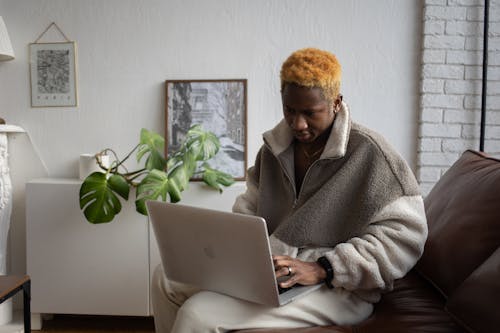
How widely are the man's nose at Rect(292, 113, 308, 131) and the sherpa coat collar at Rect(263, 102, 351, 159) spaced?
0.32 feet

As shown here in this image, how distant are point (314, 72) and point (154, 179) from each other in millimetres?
1144

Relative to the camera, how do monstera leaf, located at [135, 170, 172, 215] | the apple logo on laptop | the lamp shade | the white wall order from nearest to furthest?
the apple logo on laptop, monstera leaf, located at [135, 170, 172, 215], the lamp shade, the white wall

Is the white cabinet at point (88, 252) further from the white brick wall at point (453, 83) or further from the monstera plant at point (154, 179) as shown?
the white brick wall at point (453, 83)

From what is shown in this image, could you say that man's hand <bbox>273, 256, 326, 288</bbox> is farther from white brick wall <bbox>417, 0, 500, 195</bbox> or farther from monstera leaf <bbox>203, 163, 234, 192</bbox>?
white brick wall <bbox>417, 0, 500, 195</bbox>

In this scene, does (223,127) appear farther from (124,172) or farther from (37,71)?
(37,71)

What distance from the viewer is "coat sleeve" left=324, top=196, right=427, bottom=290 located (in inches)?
57.6

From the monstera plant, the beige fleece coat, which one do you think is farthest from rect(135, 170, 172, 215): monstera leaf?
the beige fleece coat

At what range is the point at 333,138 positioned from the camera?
1620 millimetres

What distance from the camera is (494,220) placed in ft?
4.69

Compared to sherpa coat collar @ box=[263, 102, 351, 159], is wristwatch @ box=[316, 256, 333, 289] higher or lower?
lower

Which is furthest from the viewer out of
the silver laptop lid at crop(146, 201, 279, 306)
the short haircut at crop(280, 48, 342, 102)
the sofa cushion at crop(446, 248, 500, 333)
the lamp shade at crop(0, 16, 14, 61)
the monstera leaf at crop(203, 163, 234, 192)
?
the lamp shade at crop(0, 16, 14, 61)

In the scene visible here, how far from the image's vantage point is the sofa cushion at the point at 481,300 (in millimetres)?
1158

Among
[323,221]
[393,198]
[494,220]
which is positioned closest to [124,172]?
[323,221]

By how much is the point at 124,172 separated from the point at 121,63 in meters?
0.62
